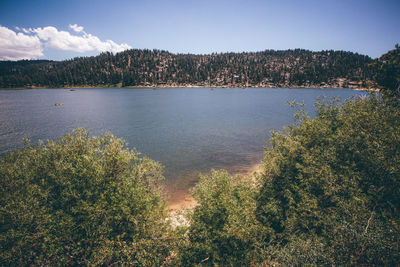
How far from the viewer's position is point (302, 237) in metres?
19.4

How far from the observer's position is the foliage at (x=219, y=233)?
1844 centimetres

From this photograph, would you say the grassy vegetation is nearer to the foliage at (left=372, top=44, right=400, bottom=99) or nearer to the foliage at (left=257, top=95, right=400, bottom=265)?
the foliage at (left=257, top=95, right=400, bottom=265)

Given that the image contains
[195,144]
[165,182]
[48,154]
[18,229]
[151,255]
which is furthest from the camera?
[195,144]

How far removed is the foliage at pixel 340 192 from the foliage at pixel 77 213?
12.8 metres

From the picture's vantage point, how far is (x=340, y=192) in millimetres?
20188

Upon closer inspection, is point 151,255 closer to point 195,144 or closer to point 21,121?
point 195,144

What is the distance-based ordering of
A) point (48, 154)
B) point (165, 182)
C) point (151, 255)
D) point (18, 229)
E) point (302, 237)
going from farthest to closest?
point (165, 182) < point (48, 154) < point (302, 237) < point (151, 255) < point (18, 229)

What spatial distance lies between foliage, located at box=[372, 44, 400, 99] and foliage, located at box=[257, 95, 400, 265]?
8.44 metres

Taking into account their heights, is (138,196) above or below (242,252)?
above

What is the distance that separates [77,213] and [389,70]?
5025 centimetres

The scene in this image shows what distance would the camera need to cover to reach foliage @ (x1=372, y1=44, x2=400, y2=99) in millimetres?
30897

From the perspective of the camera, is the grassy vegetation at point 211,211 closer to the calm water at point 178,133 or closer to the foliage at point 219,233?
the foliage at point 219,233

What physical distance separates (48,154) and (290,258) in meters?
27.3

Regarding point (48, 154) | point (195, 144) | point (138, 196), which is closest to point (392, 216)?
point (138, 196)
